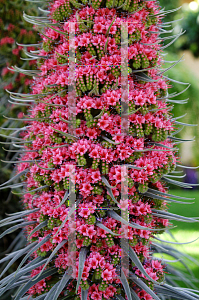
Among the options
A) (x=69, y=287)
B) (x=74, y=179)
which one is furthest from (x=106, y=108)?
(x=69, y=287)

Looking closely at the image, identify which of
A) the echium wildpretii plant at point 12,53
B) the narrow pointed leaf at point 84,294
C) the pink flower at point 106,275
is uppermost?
the echium wildpretii plant at point 12,53

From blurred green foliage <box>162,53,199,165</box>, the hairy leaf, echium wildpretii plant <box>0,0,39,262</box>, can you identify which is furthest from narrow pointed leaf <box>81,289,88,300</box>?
blurred green foliage <box>162,53,199,165</box>

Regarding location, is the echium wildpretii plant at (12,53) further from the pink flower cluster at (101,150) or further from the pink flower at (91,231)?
the pink flower at (91,231)

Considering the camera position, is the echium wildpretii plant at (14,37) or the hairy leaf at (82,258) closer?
the hairy leaf at (82,258)

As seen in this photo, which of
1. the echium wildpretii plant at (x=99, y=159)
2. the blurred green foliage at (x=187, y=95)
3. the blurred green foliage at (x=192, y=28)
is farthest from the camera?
the blurred green foliage at (x=192, y=28)

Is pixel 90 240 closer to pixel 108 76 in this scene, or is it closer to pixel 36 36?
pixel 108 76

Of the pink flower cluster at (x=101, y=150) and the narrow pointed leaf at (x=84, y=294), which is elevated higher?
the pink flower cluster at (x=101, y=150)

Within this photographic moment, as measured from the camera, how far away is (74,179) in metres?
1.15

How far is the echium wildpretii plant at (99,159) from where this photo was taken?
114 cm

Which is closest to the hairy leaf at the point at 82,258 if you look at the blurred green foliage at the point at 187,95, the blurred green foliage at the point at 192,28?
the blurred green foliage at the point at 187,95

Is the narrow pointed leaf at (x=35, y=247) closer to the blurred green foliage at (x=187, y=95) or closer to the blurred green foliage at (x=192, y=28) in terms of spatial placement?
the blurred green foliage at (x=187, y=95)

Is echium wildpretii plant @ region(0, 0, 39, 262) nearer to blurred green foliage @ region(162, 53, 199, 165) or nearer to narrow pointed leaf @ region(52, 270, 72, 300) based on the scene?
narrow pointed leaf @ region(52, 270, 72, 300)

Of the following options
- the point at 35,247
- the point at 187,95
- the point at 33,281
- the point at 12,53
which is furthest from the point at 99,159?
the point at 187,95

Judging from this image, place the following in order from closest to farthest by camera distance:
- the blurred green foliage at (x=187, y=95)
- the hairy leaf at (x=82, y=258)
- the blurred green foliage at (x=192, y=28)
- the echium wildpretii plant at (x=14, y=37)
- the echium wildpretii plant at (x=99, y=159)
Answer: the hairy leaf at (x=82, y=258) < the echium wildpretii plant at (x=99, y=159) < the echium wildpretii plant at (x=14, y=37) < the blurred green foliage at (x=187, y=95) < the blurred green foliage at (x=192, y=28)
